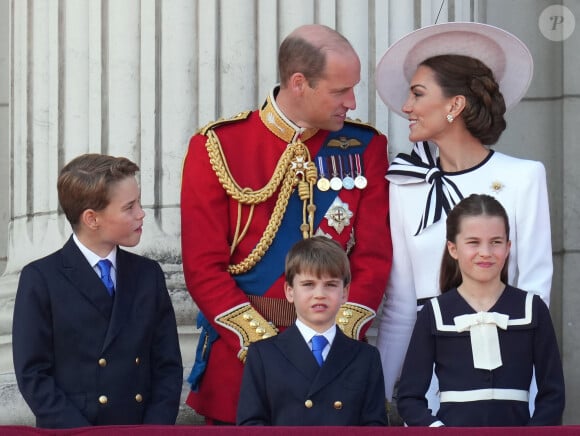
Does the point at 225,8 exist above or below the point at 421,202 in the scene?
above

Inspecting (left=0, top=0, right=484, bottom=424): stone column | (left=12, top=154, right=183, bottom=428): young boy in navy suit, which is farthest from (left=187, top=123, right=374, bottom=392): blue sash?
(left=0, top=0, right=484, bottom=424): stone column

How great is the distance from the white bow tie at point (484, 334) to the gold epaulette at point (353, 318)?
401 millimetres

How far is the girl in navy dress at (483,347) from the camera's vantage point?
4.59 m

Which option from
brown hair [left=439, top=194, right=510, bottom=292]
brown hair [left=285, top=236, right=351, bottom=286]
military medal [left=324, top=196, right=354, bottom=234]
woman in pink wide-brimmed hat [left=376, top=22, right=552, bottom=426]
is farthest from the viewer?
military medal [left=324, top=196, right=354, bottom=234]

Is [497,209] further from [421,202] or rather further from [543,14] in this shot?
[543,14]

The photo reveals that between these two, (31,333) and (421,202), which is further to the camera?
(421,202)

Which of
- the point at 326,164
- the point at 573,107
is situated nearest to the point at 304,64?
the point at 326,164

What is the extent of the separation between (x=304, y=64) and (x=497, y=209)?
858mm

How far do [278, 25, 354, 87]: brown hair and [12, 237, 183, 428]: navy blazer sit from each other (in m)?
0.89

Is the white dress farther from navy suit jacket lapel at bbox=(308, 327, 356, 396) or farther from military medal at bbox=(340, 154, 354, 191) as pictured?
navy suit jacket lapel at bbox=(308, 327, 356, 396)

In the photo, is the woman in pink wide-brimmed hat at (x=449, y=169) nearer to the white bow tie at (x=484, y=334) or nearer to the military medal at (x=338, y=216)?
the military medal at (x=338, y=216)

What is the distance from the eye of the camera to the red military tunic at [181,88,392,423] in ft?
16.4

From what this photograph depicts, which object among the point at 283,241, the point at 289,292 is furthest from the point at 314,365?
the point at 283,241

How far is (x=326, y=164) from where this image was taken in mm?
5230
